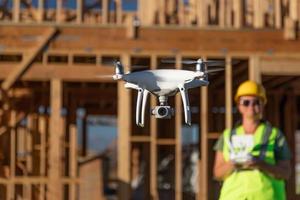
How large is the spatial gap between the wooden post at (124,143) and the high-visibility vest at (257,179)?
15.6 ft

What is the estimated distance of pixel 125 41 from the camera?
8.99 metres

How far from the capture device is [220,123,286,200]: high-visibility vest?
162 inches

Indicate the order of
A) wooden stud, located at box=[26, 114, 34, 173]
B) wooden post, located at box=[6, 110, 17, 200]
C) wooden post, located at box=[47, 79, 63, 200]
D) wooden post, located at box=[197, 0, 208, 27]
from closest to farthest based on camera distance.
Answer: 1. wooden post, located at box=[47, 79, 63, 200]
2. wooden post, located at box=[6, 110, 17, 200]
3. wooden post, located at box=[197, 0, 208, 27]
4. wooden stud, located at box=[26, 114, 34, 173]

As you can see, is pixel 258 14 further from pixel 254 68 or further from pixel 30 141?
pixel 30 141

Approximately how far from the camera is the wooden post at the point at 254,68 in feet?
29.8

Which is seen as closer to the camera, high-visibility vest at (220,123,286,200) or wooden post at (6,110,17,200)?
high-visibility vest at (220,123,286,200)

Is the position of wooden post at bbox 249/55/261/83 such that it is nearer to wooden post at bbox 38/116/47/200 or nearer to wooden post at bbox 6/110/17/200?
wooden post at bbox 38/116/47/200

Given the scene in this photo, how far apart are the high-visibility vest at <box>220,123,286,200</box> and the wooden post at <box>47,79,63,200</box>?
16.4 ft

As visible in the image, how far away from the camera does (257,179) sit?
13.6ft

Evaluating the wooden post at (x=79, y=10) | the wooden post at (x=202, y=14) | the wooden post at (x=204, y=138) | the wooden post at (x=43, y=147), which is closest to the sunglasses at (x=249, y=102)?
the wooden post at (x=204, y=138)

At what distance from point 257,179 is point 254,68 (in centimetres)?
506

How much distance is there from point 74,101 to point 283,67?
5.17 m

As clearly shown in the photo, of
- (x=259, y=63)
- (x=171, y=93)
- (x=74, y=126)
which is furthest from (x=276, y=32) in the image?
(x=171, y=93)

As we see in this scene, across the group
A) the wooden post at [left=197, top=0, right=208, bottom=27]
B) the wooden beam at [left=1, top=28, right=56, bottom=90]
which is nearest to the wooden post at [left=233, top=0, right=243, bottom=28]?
the wooden post at [left=197, top=0, right=208, bottom=27]
